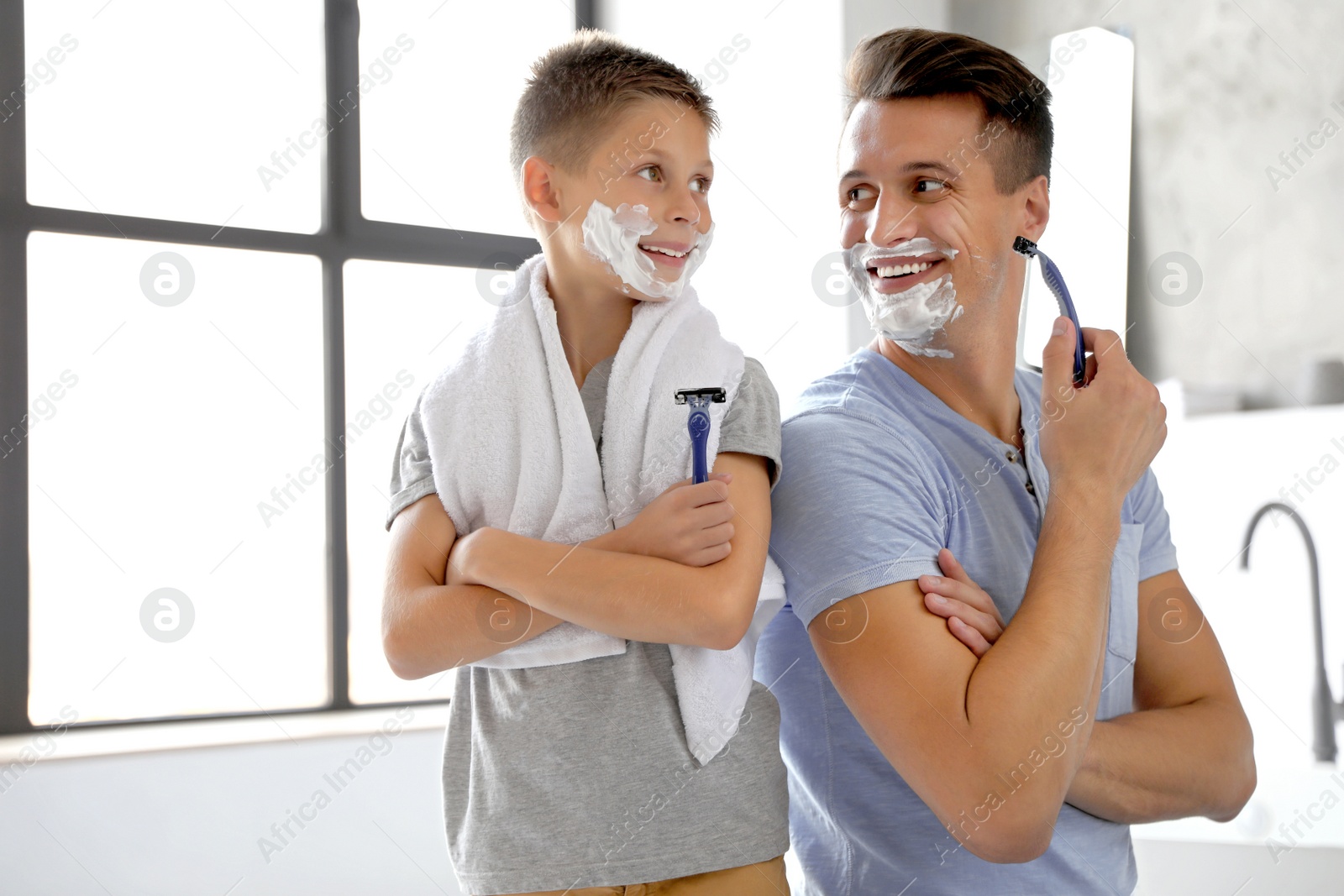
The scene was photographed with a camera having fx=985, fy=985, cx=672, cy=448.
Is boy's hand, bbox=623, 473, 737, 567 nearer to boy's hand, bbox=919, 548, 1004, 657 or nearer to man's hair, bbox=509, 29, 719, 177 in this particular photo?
boy's hand, bbox=919, 548, 1004, 657

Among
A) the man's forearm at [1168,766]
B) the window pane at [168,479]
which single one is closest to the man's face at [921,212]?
the man's forearm at [1168,766]

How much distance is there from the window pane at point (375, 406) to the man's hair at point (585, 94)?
139cm

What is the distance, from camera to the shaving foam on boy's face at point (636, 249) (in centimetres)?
88

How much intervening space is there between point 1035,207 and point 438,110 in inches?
71.5

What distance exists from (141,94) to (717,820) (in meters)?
2.15

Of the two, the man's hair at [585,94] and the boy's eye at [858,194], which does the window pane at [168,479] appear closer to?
the man's hair at [585,94]

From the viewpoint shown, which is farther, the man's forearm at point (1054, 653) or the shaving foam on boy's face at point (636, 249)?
the shaving foam on boy's face at point (636, 249)

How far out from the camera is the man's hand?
847mm

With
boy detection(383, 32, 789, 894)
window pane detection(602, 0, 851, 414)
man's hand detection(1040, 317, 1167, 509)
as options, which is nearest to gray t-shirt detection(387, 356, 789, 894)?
boy detection(383, 32, 789, 894)

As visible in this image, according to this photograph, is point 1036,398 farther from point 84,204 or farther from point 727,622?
point 84,204

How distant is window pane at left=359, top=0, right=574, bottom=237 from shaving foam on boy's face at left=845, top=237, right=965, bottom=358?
164 centimetres

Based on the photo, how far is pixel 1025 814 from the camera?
72 cm

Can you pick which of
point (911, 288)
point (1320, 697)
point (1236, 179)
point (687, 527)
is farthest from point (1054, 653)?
point (1236, 179)

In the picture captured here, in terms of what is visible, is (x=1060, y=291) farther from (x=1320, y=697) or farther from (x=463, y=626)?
(x=1320, y=697)
